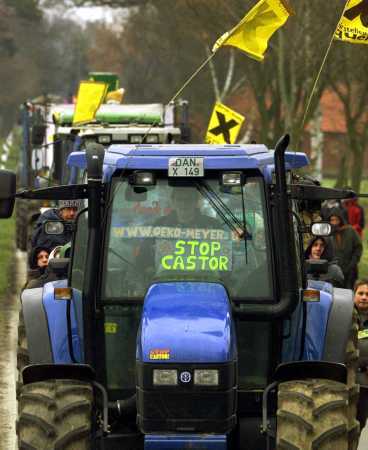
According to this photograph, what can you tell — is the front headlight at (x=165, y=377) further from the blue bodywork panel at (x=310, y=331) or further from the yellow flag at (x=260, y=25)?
the yellow flag at (x=260, y=25)

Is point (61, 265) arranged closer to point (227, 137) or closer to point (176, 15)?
point (227, 137)

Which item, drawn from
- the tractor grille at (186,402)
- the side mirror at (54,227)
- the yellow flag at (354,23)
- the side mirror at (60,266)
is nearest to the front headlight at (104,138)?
the yellow flag at (354,23)

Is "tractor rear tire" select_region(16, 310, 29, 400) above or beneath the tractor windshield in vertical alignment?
beneath

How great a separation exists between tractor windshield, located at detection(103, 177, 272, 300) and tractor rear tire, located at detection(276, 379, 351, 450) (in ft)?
2.55

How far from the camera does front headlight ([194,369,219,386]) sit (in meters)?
8.18

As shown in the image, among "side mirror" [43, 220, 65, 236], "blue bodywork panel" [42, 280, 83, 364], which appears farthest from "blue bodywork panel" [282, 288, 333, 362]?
"side mirror" [43, 220, 65, 236]

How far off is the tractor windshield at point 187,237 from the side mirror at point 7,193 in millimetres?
670

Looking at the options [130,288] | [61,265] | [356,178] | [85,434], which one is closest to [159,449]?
[85,434]

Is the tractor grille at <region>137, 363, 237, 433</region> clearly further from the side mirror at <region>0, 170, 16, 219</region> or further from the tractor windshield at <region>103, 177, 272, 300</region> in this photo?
the side mirror at <region>0, 170, 16, 219</region>

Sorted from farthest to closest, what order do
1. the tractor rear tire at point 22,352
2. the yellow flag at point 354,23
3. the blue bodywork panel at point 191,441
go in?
the yellow flag at point 354,23
the tractor rear tire at point 22,352
the blue bodywork panel at point 191,441

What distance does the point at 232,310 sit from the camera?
28.9 feet

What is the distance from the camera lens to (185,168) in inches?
354

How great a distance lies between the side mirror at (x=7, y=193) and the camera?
28.4ft

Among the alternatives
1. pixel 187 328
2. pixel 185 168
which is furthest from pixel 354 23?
pixel 187 328
